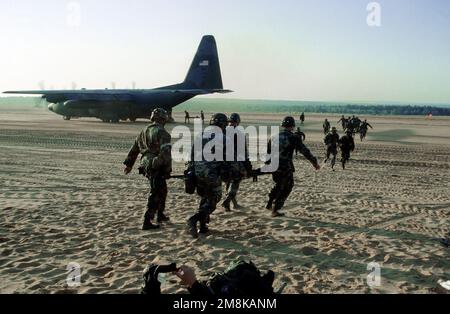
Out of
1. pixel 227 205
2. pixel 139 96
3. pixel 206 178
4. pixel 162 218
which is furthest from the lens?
pixel 139 96

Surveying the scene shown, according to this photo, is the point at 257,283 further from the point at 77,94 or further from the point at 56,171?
the point at 77,94

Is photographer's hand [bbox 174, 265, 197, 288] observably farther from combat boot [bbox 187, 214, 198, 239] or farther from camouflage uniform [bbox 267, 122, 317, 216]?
camouflage uniform [bbox 267, 122, 317, 216]

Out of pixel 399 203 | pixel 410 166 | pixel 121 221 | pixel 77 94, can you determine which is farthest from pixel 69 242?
pixel 77 94

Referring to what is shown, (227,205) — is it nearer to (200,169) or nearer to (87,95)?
(200,169)

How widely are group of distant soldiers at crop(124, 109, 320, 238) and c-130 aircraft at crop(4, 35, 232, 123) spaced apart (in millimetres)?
30101

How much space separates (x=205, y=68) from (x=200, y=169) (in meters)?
36.3

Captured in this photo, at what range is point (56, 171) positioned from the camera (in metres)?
13.6

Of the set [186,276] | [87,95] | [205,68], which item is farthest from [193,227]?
[205,68]

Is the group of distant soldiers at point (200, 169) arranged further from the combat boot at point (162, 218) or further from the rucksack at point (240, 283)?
the rucksack at point (240, 283)

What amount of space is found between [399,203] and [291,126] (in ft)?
11.5

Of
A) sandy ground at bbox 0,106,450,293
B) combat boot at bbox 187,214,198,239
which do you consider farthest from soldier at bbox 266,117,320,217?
combat boot at bbox 187,214,198,239

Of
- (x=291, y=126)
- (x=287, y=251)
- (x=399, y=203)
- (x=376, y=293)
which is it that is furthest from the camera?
(x=399, y=203)

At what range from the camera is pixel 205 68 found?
41.8 m
